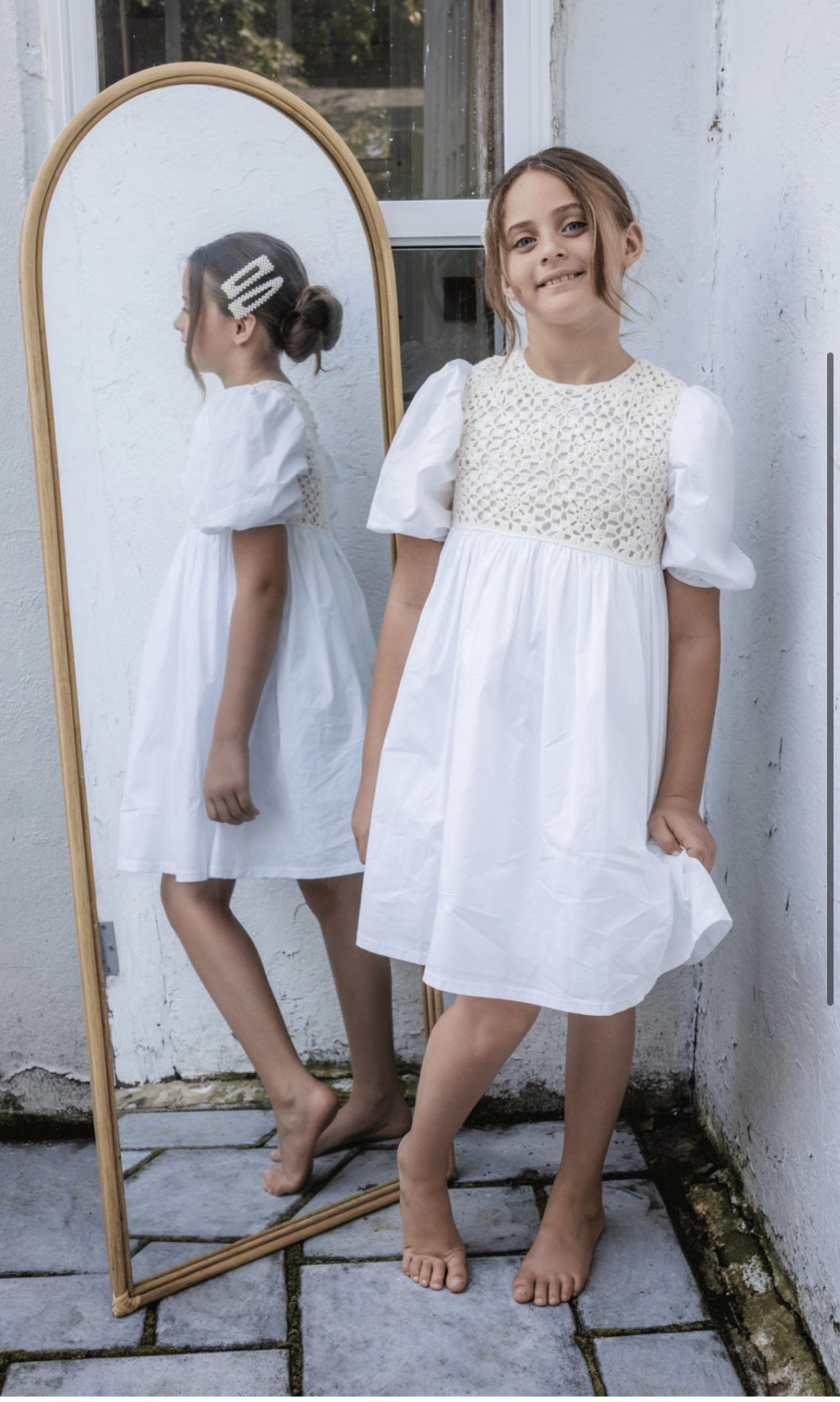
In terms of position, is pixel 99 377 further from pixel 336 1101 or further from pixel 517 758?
pixel 336 1101

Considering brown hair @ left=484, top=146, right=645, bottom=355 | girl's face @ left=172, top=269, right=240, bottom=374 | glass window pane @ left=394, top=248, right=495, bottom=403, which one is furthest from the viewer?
glass window pane @ left=394, top=248, right=495, bottom=403

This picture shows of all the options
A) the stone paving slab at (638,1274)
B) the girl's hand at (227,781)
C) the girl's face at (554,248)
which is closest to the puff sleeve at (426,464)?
the girl's face at (554,248)

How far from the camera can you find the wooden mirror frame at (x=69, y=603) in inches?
59.9

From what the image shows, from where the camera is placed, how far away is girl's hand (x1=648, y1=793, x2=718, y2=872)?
1.44m

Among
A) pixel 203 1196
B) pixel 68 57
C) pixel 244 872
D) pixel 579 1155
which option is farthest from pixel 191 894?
pixel 68 57

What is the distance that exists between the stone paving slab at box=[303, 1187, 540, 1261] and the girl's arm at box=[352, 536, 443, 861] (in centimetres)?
67

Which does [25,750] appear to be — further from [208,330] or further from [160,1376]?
[160,1376]

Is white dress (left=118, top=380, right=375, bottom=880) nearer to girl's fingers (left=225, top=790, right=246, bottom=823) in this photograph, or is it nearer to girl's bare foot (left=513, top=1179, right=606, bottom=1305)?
girl's fingers (left=225, top=790, right=246, bottom=823)

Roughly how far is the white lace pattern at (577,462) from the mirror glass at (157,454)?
340 mm

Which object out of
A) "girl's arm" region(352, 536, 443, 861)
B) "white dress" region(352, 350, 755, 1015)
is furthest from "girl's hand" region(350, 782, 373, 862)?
"white dress" region(352, 350, 755, 1015)

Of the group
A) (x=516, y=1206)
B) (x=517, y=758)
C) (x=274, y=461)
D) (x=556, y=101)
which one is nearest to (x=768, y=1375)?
(x=516, y=1206)

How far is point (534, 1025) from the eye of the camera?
2.03 metres

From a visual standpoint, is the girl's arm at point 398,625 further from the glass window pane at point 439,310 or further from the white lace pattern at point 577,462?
the glass window pane at point 439,310

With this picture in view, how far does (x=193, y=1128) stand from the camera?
1735 mm
